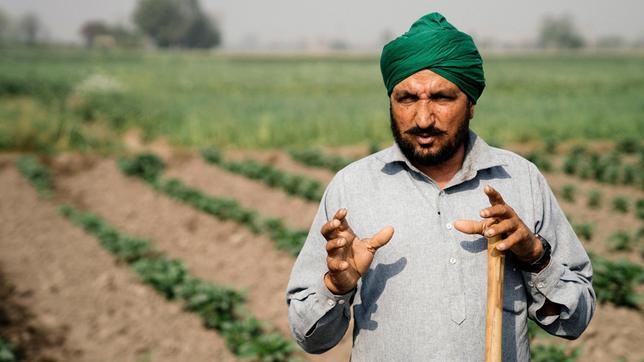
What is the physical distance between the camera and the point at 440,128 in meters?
1.92

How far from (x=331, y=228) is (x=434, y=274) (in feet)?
1.20

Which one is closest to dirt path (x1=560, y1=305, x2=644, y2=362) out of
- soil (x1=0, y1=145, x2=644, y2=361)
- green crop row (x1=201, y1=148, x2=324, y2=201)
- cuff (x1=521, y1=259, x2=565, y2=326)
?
soil (x1=0, y1=145, x2=644, y2=361)

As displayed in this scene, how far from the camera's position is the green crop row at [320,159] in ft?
34.8

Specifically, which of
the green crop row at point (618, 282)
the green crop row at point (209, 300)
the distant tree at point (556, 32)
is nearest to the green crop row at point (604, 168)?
the green crop row at point (618, 282)

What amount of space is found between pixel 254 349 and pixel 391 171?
2551 mm

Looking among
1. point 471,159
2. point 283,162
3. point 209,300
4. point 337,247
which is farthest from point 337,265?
point 283,162

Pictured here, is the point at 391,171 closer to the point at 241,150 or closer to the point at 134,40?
the point at 241,150

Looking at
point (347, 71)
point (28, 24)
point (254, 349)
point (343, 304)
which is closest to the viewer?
point (343, 304)

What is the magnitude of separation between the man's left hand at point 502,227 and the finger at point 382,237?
175 mm

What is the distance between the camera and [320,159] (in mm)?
10836

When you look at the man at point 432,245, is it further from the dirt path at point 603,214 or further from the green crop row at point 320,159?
the green crop row at point 320,159

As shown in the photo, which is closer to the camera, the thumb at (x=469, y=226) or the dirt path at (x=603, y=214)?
the thumb at (x=469, y=226)

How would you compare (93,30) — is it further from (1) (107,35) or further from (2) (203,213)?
(2) (203,213)

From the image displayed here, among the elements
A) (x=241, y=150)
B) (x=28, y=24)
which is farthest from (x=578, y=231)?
(x=28, y=24)
